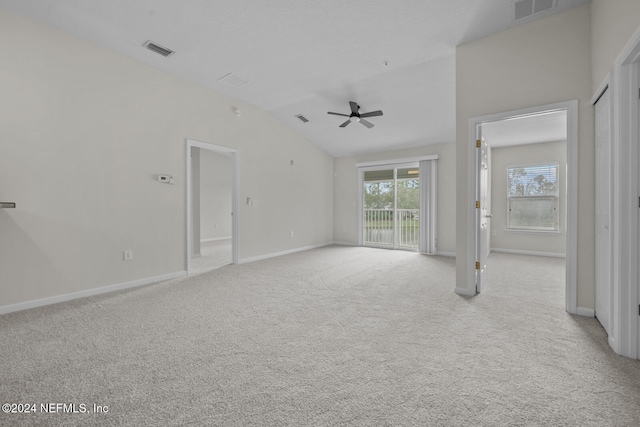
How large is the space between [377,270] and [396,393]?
3.13 meters

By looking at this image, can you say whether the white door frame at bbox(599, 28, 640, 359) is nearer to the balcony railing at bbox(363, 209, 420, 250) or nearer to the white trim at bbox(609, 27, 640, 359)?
the white trim at bbox(609, 27, 640, 359)

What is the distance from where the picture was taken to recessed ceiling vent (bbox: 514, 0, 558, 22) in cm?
264

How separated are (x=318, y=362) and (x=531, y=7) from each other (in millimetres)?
3647

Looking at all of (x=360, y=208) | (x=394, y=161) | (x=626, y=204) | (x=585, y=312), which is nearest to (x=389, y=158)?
(x=394, y=161)

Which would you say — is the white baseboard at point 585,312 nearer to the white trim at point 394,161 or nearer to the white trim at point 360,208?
the white trim at point 394,161

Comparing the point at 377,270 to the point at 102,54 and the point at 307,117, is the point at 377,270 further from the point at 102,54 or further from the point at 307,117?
the point at 102,54

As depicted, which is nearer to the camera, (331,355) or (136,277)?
(331,355)

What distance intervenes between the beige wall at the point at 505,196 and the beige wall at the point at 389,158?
3.29ft

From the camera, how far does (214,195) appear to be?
348 inches

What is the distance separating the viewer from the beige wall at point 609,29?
5.91 feet

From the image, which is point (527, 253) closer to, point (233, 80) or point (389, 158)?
point (389, 158)

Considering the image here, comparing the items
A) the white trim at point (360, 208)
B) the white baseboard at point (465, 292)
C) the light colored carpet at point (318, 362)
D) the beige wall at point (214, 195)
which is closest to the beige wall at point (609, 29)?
the light colored carpet at point (318, 362)

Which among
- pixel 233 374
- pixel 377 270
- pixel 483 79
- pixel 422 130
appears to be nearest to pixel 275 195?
pixel 377 270

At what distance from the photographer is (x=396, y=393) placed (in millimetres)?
1553
